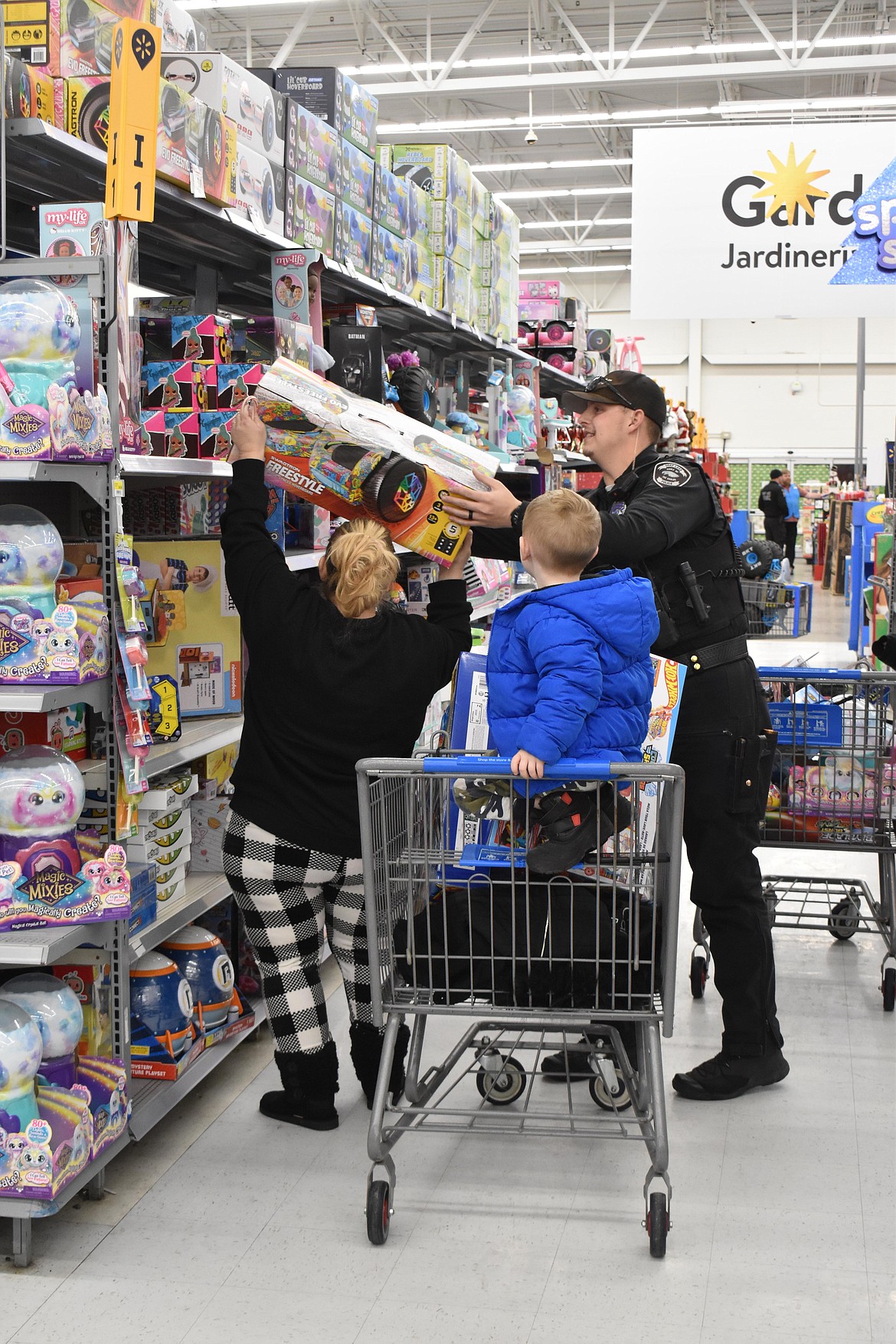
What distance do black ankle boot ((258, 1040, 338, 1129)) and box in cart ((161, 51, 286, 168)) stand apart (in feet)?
7.25

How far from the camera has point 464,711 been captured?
10.3 feet

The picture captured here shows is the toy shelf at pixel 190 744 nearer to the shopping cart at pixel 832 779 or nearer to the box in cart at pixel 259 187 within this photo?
the box in cart at pixel 259 187

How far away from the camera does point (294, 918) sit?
10.1ft

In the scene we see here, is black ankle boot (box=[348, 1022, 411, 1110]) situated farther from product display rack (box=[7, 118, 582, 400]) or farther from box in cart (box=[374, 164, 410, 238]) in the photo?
box in cart (box=[374, 164, 410, 238])

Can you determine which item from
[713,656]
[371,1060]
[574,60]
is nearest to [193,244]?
[713,656]

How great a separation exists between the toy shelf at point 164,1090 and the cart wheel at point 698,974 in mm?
1430

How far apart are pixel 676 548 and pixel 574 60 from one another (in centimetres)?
1337

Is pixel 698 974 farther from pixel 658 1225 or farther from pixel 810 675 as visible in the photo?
pixel 658 1225

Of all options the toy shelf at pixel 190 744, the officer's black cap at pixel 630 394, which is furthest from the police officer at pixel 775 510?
the toy shelf at pixel 190 744

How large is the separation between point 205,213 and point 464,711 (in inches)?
51.7

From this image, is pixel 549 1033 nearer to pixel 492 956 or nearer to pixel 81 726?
pixel 492 956

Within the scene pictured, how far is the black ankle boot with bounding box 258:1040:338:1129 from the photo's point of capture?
10.4ft

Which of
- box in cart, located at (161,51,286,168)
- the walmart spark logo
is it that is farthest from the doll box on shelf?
the walmart spark logo

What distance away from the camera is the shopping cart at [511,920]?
2.62 m
